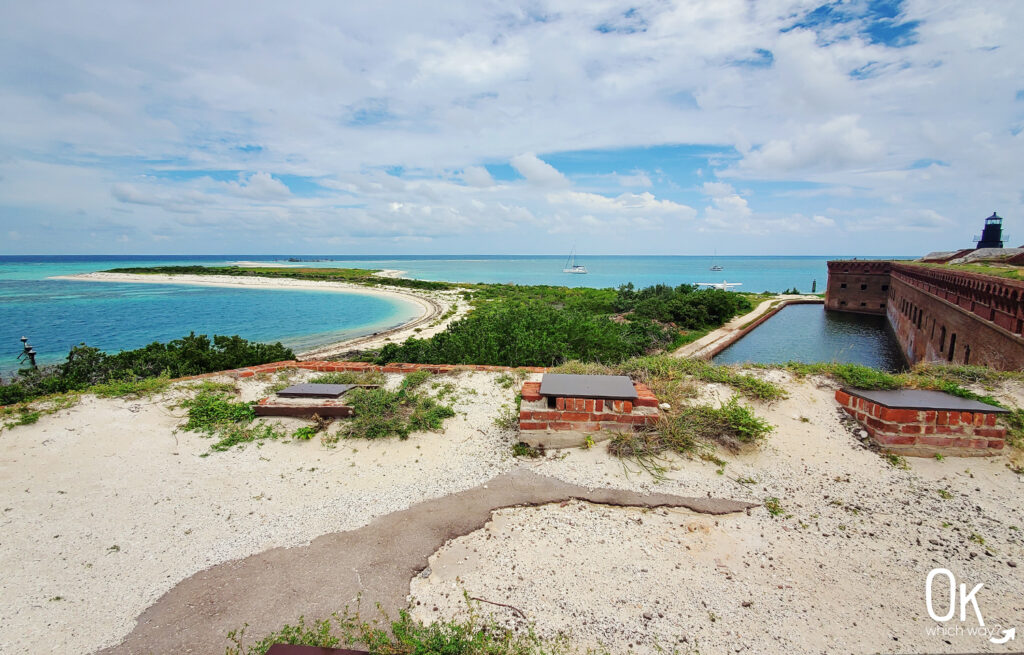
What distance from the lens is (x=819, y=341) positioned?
28.0 m

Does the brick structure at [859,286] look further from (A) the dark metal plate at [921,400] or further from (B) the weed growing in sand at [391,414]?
(B) the weed growing in sand at [391,414]

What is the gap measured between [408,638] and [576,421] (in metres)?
2.54

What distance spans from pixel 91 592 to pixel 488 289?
1661 inches

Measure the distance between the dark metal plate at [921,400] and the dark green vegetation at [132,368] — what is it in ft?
27.9

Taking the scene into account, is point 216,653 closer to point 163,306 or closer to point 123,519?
point 123,519

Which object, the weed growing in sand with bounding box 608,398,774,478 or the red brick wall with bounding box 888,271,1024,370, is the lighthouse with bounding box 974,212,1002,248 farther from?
the weed growing in sand with bounding box 608,398,774,478

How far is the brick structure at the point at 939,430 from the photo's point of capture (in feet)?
12.8

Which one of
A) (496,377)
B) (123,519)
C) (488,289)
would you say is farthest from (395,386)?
(488,289)

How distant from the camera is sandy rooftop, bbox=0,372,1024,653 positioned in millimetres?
2426

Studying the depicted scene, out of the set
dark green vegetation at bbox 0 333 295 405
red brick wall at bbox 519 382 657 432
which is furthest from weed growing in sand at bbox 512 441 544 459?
dark green vegetation at bbox 0 333 295 405

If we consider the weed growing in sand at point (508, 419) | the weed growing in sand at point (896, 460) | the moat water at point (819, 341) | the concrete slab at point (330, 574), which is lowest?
the moat water at point (819, 341)

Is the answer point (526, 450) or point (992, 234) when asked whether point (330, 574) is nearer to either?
point (526, 450)

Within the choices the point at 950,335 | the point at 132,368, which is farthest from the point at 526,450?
the point at 950,335

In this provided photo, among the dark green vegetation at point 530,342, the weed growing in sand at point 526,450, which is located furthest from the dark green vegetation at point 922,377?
the dark green vegetation at point 530,342
